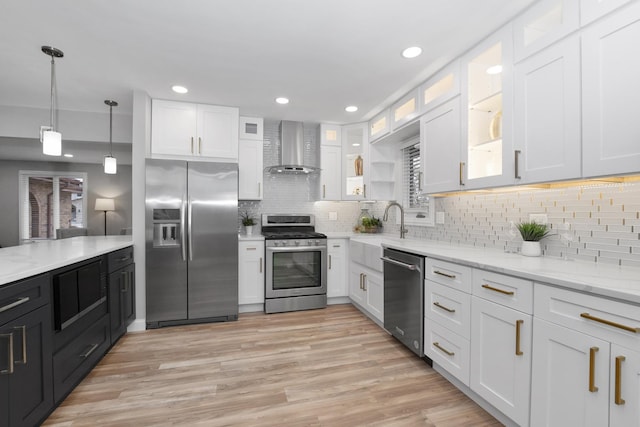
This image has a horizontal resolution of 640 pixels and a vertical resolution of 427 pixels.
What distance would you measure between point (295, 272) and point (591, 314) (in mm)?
2917

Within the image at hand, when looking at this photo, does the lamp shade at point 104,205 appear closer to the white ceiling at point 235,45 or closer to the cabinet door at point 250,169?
the white ceiling at point 235,45

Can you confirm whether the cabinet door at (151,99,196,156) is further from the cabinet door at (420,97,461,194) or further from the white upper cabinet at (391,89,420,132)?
the cabinet door at (420,97,461,194)

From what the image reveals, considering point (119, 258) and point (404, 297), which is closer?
point (404, 297)

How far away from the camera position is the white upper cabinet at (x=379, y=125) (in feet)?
11.6

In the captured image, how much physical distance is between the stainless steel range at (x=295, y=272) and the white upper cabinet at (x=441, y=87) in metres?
1.99

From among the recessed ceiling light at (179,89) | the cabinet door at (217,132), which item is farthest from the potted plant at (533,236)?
the recessed ceiling light at (179,89)

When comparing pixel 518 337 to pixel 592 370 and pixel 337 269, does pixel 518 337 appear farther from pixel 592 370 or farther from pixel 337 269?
pixel 337 269

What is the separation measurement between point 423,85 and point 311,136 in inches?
76.5

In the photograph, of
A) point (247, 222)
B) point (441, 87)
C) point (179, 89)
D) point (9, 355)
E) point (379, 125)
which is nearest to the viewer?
point (9, 355)

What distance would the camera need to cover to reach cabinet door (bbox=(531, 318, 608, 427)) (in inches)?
46.0

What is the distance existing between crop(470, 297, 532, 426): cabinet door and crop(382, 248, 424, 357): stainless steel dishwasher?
53cm

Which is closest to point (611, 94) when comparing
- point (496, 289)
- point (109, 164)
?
point (496, 289)

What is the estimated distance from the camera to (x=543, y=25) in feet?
5.91

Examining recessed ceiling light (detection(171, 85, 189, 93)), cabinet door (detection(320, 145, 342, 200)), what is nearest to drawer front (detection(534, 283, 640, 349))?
cabinet door (detection(320, 145, 342, 200))
